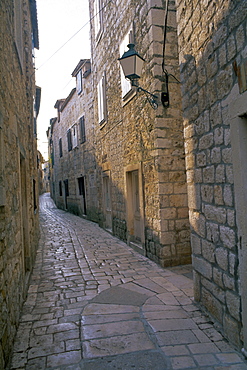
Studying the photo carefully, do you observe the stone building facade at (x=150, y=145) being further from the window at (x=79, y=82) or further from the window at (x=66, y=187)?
the window at (x=66, y=187)

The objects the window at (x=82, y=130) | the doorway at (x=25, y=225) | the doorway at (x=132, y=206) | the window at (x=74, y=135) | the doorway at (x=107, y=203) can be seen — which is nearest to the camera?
the doorway at (x=25, y=225)

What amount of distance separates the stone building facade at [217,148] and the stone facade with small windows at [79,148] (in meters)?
8.29

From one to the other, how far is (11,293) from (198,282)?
6.68 feet

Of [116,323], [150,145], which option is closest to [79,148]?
[150,145]

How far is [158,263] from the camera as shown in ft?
16.8

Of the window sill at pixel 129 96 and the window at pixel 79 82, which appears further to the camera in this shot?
the window at pixel 79 82

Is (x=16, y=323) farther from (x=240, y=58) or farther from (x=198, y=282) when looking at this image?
(x=240, y=58)

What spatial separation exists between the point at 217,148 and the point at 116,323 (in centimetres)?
209

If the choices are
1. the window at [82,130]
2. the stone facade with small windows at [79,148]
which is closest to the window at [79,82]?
the stone facade with small windows at [79,148]

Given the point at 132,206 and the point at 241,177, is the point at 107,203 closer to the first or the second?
the point at 132,206

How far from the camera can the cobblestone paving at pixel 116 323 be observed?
7.53 feet

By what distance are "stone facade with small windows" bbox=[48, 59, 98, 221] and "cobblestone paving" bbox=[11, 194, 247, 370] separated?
6940 mm

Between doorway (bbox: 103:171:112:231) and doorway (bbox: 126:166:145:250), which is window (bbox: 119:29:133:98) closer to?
doorway (bbox: 126:166:145:250)

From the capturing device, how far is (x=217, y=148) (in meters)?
2.59
